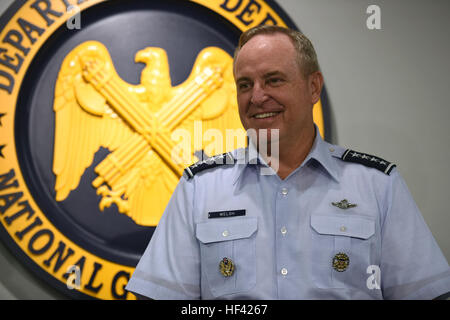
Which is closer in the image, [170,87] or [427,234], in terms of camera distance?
[427,234]

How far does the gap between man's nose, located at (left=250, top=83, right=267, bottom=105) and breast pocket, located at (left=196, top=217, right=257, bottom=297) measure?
0.81ft

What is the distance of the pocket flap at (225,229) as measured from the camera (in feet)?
2.77

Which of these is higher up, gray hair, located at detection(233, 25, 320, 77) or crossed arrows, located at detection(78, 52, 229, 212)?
gray hair, located at detection(233, 25, 320, 77)

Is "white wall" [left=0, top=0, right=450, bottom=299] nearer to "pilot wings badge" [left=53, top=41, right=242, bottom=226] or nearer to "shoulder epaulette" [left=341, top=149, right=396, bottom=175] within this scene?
"pilot wings badge" [left=53, top=41, right=242, bottom=226]

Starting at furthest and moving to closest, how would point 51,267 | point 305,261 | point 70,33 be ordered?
1. point 70,33
2. point 51,267
3. point 305,261

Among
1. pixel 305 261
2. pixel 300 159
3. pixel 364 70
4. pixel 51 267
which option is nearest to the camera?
pixel 305 261

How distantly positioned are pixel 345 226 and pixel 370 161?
7.2 inches

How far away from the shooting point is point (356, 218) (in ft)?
2.73

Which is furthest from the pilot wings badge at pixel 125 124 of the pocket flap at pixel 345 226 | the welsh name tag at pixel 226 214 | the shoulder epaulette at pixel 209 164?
the pocket flap at pixel 345 226

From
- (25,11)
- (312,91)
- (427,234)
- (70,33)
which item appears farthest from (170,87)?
(427,234)

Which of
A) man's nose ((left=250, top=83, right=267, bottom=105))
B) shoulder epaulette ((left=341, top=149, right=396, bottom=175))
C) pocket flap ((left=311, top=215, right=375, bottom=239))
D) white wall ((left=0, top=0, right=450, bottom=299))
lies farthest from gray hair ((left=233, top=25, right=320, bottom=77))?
white wall ((left=0, top=0, right=450, bottom=299))

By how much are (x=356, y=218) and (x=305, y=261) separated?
5.6 inches

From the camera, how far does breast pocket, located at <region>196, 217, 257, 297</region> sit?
0.81m
